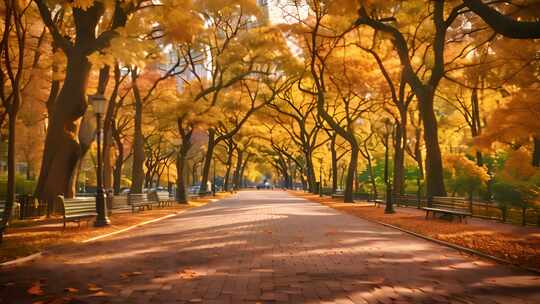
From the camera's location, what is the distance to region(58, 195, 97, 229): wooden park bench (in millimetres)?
14077

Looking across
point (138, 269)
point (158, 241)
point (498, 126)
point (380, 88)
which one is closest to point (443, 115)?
point (380, 88)

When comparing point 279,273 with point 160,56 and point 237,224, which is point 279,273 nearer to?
point 237,224

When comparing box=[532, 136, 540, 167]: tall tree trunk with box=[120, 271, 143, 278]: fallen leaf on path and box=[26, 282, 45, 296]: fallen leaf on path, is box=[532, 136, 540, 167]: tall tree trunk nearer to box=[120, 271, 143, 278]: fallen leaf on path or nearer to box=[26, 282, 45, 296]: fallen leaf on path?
box=[120, 271, 143, 278]: fallen leaf on path

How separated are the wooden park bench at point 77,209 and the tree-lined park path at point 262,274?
2.84m

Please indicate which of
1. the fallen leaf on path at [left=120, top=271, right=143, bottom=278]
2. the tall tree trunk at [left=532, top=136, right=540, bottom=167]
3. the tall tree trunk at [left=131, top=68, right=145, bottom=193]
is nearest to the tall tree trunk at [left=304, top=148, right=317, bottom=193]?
the tall tree trunk at [left=532, top=136, right=540, bottom=167]

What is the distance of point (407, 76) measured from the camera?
65.8 ft

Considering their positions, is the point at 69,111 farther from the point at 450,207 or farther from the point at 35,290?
the point at 450,207

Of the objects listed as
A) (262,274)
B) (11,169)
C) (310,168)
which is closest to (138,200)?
(11,169)

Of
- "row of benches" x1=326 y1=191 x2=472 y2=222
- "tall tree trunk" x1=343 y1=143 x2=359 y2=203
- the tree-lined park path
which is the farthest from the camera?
"tall tree trunk" x1=343 y1=143 x2=359 y2=203

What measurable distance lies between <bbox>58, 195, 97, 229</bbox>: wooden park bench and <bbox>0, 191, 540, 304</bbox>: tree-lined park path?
2836 mm

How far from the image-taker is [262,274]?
25.2 feet

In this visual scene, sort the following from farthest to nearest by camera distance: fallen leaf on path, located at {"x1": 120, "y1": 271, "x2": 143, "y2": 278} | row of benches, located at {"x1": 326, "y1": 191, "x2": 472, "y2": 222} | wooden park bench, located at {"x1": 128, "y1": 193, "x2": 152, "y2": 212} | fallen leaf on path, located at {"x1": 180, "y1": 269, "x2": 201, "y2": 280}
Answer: wooden park bench, located at {"x1": 128, "y1": 193, "x2": 152, "y2": 212}
row of benches, located at {"x1": 326, "y1": 191, "x2": 472, "y2": 222}
fallen leaf on path, located at {"x1": 120, "y1": 271, "x2": 143, "y2": 278}
fallen leaf on path, located at {"x1": 180, "y1": 269, "x2": 201, "y2": 280}

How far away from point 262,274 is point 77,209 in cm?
920

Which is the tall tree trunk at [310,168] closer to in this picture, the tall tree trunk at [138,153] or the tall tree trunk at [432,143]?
the tall tree trunk at [138,153]
